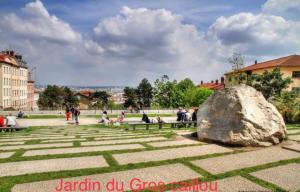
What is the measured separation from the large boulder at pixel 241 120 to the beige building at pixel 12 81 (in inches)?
2552

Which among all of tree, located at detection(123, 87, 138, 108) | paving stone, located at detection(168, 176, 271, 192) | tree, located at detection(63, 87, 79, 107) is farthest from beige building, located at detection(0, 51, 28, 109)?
paving stone, located at detection(168, 176, 271, 192)

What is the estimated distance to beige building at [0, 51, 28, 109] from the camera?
68.2 metres

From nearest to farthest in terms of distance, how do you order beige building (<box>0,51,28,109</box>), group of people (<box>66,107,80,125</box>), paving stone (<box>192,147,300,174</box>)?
paving stone (<box>192,147,300,174</box>), group of people (<box>66,107,80,125</box>), beige building (<box>0,51,28,109</box>)

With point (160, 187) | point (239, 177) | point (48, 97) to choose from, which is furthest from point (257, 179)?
point (48, 97)

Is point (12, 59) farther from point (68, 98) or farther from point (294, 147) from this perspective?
point (294, 147)

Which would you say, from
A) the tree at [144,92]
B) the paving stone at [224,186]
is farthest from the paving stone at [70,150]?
the tree at [144,92]

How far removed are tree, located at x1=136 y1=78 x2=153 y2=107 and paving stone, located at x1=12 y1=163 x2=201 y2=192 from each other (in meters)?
106

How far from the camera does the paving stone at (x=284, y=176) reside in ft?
17.7

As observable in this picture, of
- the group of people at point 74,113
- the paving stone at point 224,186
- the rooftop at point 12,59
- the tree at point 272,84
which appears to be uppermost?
the rooftop at point 12,59

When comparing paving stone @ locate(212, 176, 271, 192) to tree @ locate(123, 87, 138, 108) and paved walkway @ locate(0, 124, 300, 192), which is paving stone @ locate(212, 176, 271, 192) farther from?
tree @ locate(123, 87, 138, 108)

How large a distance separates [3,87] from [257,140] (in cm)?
7144

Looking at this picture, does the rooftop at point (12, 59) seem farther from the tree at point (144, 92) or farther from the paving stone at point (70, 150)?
the paving stone at point (70, 150)

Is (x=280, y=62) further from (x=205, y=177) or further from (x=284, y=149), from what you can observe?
(x=205, y=177)

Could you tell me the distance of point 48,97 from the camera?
3939 inches
